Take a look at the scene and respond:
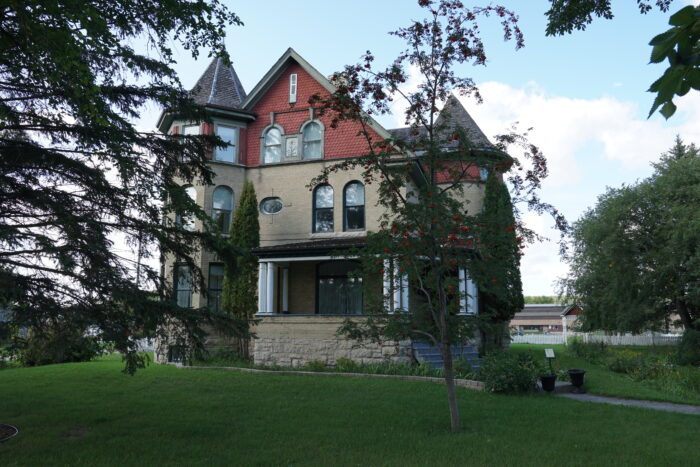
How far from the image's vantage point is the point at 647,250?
31.1m

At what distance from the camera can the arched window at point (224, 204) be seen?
858 inches

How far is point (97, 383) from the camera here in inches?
578

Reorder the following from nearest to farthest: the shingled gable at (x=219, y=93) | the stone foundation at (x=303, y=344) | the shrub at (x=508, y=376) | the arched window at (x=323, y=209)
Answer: the shrub at (x=508, y=376)
the stone foundation at (x=303, y=344)
the arched window at (x=323, y=209)
the shingled gable at (x=219, y=93)

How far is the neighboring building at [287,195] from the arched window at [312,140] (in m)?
0.04

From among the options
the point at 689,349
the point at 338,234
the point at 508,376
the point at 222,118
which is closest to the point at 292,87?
the point at 222,118

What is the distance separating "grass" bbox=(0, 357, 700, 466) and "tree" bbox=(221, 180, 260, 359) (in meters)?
5.64

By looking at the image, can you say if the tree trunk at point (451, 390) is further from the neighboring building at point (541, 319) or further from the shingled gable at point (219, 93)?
the neighboring building at point (541, 319)

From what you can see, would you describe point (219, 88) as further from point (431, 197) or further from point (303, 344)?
point (431, 197)

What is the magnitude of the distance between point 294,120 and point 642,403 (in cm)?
1613

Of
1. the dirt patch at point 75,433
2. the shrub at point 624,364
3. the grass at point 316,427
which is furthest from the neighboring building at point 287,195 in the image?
the dirt patch at point 75,433

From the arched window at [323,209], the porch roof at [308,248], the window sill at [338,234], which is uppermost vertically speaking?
the arched window at [323,209]

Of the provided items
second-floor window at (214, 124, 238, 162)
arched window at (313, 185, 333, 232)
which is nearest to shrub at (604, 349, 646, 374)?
arched window at (313, 185, 333, 232)

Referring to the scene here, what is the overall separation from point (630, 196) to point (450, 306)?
27.2m

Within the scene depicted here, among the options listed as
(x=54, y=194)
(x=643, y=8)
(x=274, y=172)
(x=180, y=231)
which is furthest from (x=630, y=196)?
(x=54, y=194)
